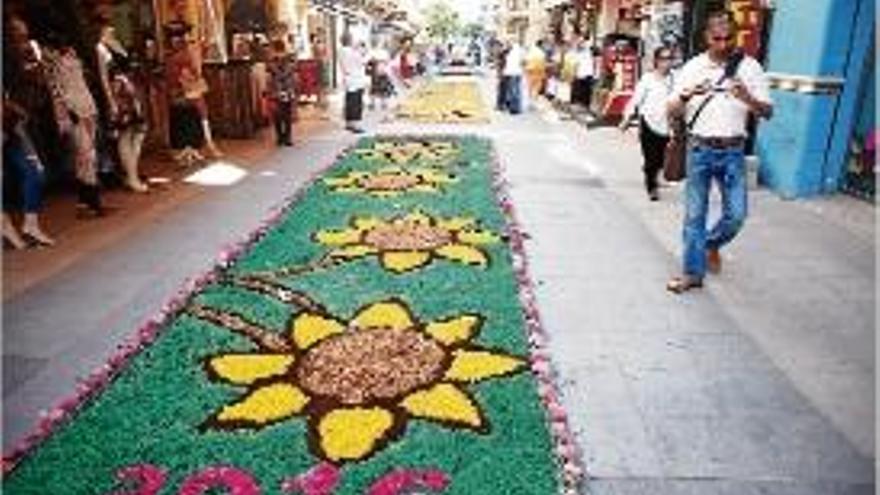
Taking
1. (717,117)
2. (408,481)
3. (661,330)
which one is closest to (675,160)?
(717,117)

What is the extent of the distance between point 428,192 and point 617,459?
6.52 meters

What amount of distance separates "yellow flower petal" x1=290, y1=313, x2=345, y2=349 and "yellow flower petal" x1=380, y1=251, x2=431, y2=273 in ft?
4.09

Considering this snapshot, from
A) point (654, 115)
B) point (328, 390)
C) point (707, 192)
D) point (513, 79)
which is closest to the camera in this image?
point (328, 390)

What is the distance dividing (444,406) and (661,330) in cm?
191

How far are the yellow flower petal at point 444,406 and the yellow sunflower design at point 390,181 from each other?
18.6 ft

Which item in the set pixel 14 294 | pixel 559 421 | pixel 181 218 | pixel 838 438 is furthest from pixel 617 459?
pixel 181 218

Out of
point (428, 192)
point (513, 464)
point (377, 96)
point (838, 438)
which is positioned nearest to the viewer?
point (513, 464)

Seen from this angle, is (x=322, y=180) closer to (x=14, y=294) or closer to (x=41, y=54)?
(x=41, y=54)

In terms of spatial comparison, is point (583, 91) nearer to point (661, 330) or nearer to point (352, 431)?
point (661, 330)

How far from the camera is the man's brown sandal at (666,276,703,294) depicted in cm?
662

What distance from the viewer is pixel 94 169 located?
29.9 ft

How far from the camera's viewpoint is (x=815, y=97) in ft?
32.6

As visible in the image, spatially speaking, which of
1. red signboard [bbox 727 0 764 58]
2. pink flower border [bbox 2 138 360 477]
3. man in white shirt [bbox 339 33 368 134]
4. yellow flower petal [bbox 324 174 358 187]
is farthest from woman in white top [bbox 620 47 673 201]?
man in white shirt [bbox 339 33 368 134]

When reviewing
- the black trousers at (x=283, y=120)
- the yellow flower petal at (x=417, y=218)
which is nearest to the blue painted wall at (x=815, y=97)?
the yellow flower petal at (x=417, y=218)
